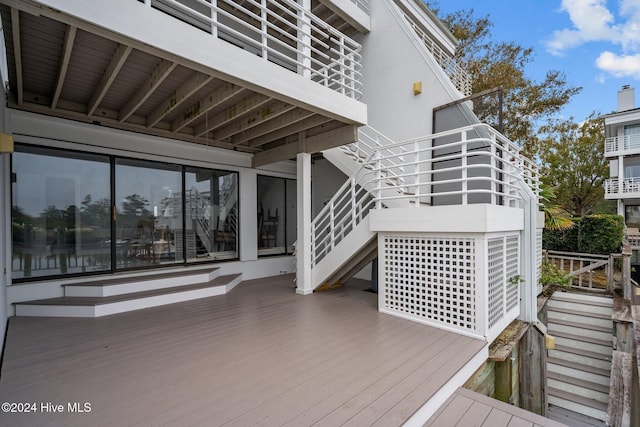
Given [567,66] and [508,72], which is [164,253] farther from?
[567,66]

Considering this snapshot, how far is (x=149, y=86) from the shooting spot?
362cm

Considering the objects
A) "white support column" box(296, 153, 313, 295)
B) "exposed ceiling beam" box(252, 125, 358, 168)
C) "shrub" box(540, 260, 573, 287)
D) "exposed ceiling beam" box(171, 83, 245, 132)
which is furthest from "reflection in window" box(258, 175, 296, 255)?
"shrub" box(540, 260, 573, 287)

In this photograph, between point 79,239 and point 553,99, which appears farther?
point 553,99

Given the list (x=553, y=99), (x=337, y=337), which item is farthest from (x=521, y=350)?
(x=553, y=99)

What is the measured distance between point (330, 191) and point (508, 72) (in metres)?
7.59

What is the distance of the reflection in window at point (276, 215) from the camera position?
7477 mm

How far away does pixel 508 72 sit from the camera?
32.7 ft

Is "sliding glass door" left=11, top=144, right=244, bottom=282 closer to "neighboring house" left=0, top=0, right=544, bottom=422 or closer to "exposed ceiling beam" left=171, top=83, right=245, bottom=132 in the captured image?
"neighboring house" left=0, top=0, right=544, bottom=422

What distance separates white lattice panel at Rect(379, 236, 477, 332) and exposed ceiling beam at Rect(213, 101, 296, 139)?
240 cm

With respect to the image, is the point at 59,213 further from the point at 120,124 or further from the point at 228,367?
the point at 228,367

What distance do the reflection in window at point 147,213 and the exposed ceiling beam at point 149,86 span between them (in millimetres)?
1085

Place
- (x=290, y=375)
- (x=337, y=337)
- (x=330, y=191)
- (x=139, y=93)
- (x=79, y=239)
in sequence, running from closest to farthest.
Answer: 1. (x=290, y=375)
2. (x=337, y=337)
3. (x=139, y=93)
4. (x=79, y=239)
5. (x=330, y=191)

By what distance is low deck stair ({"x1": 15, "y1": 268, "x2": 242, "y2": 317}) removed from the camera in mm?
4141

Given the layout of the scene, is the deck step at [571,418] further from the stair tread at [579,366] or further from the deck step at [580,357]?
the deck step at [580,357]
